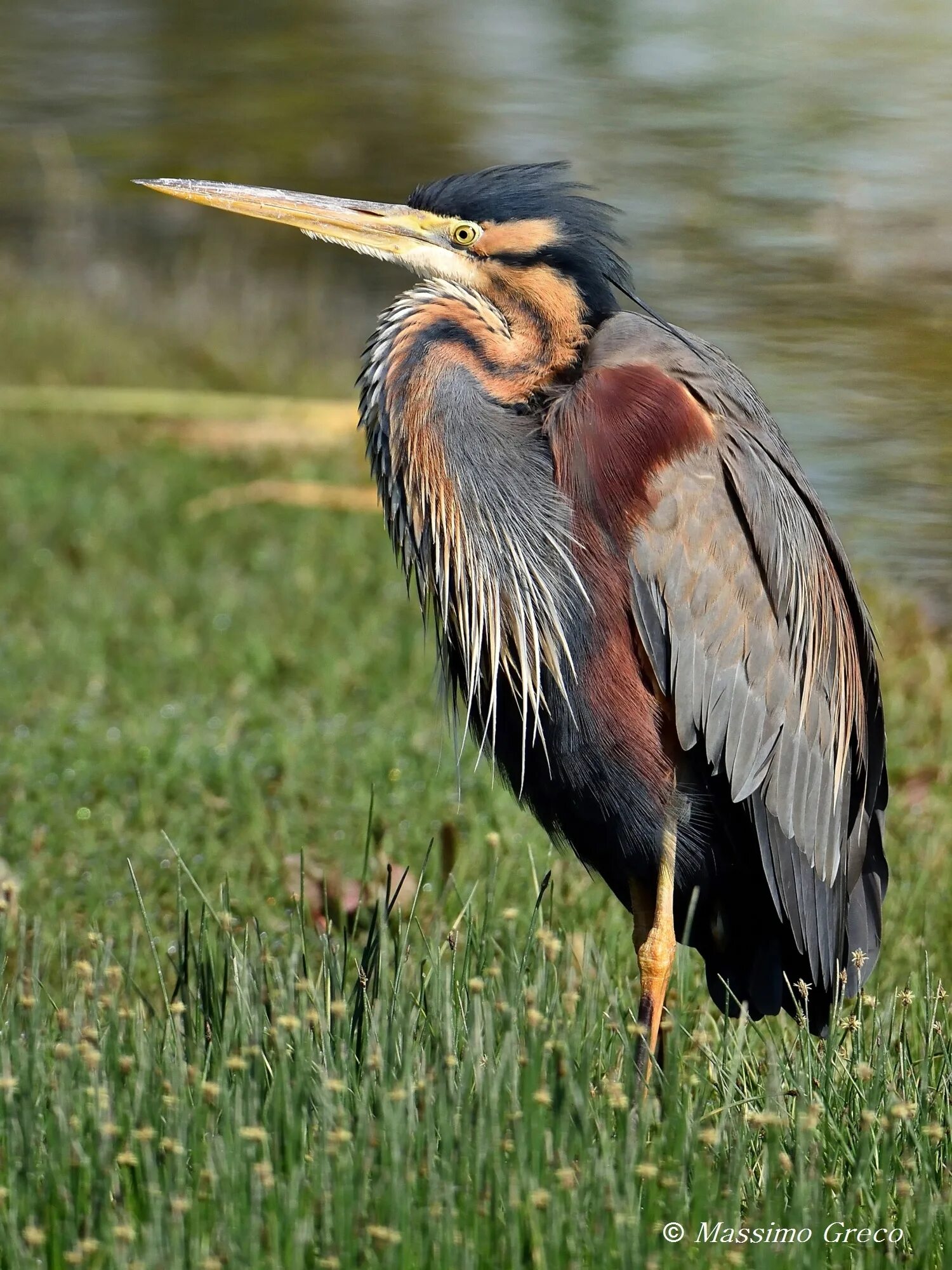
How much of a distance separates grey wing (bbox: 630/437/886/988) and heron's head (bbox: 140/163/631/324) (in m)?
0.42

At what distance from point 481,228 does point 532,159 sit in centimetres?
601

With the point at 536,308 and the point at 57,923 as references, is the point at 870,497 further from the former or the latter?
the point at 57,923

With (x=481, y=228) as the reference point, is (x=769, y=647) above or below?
below

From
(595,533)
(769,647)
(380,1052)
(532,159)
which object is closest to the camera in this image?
(380,1052)

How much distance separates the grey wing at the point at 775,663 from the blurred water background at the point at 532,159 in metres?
1.70

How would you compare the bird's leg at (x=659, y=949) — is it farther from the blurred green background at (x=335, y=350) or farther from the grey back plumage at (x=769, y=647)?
the blurred green background at (x=335, y=350)

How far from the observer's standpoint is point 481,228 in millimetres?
3279

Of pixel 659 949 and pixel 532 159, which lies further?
pixel 532 159

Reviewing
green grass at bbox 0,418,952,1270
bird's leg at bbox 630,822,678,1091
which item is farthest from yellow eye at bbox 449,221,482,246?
bird's leg at bbox 630,822,678,1091

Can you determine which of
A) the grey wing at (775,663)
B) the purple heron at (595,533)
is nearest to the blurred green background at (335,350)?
the purple heron at (595,533)

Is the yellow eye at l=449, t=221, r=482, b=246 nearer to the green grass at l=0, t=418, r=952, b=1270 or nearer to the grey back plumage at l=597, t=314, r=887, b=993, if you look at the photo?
the grey back plumage at l=597, t=314, r=887, b=993

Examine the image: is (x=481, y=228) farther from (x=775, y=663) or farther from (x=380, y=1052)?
(x=380, y=1052)

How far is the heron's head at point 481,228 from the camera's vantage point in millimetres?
3250

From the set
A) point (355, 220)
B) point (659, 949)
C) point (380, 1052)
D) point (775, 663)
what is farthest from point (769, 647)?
point (380, 1052)
